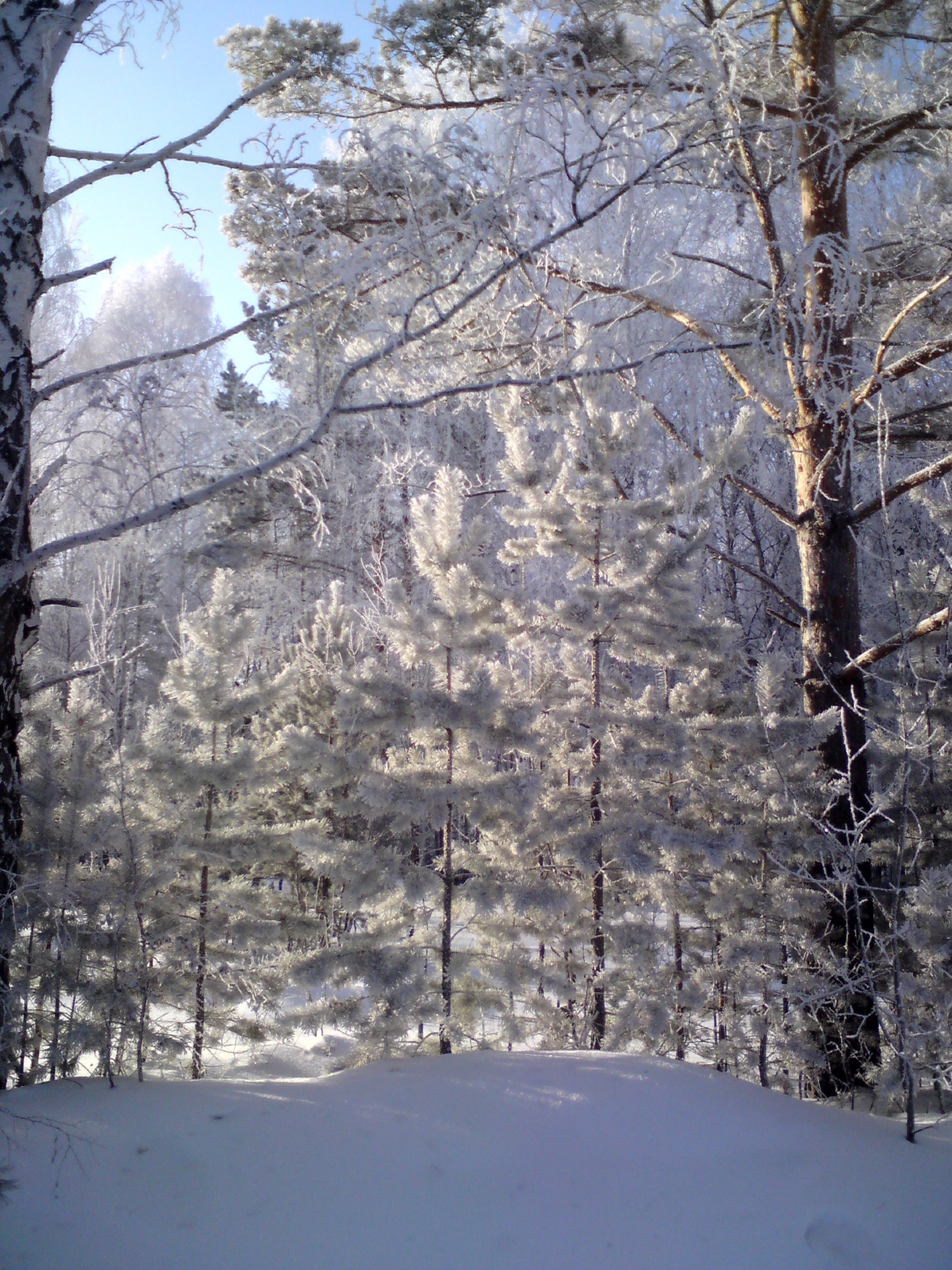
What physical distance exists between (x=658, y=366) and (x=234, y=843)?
4.25 m

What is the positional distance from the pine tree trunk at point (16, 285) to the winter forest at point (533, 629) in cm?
2

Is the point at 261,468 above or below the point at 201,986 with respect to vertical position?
above

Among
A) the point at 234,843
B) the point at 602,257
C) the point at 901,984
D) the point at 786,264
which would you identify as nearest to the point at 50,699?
the point at 234,843

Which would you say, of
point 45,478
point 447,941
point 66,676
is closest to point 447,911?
point 447,941

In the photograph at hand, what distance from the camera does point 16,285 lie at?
341 cm

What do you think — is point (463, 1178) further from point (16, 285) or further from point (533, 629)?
point (16, 285)

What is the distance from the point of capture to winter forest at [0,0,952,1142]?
348 cm

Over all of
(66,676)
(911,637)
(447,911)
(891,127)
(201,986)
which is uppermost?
(891,127)

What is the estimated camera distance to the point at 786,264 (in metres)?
4.17

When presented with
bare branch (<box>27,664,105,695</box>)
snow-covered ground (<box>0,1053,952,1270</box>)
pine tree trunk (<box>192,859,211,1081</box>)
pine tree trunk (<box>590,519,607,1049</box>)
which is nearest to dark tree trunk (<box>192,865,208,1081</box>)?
pine tree trunk (<box>192,859,211,1081</box>)

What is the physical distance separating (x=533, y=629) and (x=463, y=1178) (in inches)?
122

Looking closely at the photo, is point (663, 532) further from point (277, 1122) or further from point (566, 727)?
point (277, 1122)

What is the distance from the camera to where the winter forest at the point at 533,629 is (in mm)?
3484

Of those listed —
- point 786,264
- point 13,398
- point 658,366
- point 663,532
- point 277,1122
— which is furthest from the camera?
point 663,532
